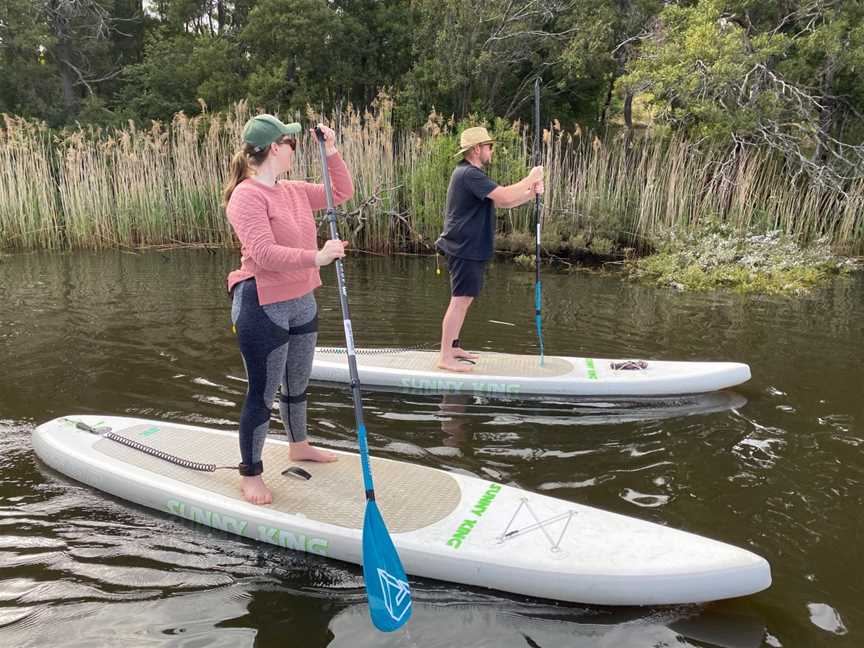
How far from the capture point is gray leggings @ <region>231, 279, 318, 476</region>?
10.5 feet

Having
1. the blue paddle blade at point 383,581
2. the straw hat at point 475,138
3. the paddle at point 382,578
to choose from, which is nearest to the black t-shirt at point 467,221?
the straw hat at point 475,138

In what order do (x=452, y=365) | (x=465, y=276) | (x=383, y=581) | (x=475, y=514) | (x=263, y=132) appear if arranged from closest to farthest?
1. (x=383, y=581)
2. (x=263, y=132)
3. (x=475, y=514)
4. (x=465, y=276)
5. (x=452, y=365)

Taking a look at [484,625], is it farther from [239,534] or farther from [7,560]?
[7,560]

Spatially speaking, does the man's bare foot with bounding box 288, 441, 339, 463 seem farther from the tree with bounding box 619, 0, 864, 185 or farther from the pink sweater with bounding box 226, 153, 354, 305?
the tree with bounding box 619, 0, 864, 185

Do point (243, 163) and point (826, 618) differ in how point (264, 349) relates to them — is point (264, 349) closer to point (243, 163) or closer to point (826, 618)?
point (243, 163)

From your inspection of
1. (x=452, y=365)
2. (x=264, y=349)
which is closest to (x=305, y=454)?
(x=264, y=349)

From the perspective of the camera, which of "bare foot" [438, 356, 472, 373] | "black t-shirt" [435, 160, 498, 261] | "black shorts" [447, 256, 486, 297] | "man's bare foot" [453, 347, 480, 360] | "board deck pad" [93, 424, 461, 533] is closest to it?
"board deck pad" [93, 424, 461, 533]

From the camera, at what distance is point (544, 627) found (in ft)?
9.00

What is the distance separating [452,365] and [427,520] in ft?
7.87

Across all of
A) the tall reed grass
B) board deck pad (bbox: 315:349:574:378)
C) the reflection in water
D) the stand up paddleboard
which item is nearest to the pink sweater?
the stand up paddleboard

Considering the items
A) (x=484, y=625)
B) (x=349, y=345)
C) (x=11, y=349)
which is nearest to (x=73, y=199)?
(x=11, y=349)

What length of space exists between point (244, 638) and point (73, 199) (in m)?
10.2

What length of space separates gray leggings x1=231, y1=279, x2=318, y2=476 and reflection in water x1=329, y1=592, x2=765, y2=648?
92 centimetres

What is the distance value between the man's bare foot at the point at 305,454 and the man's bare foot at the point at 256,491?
0.36 metres
